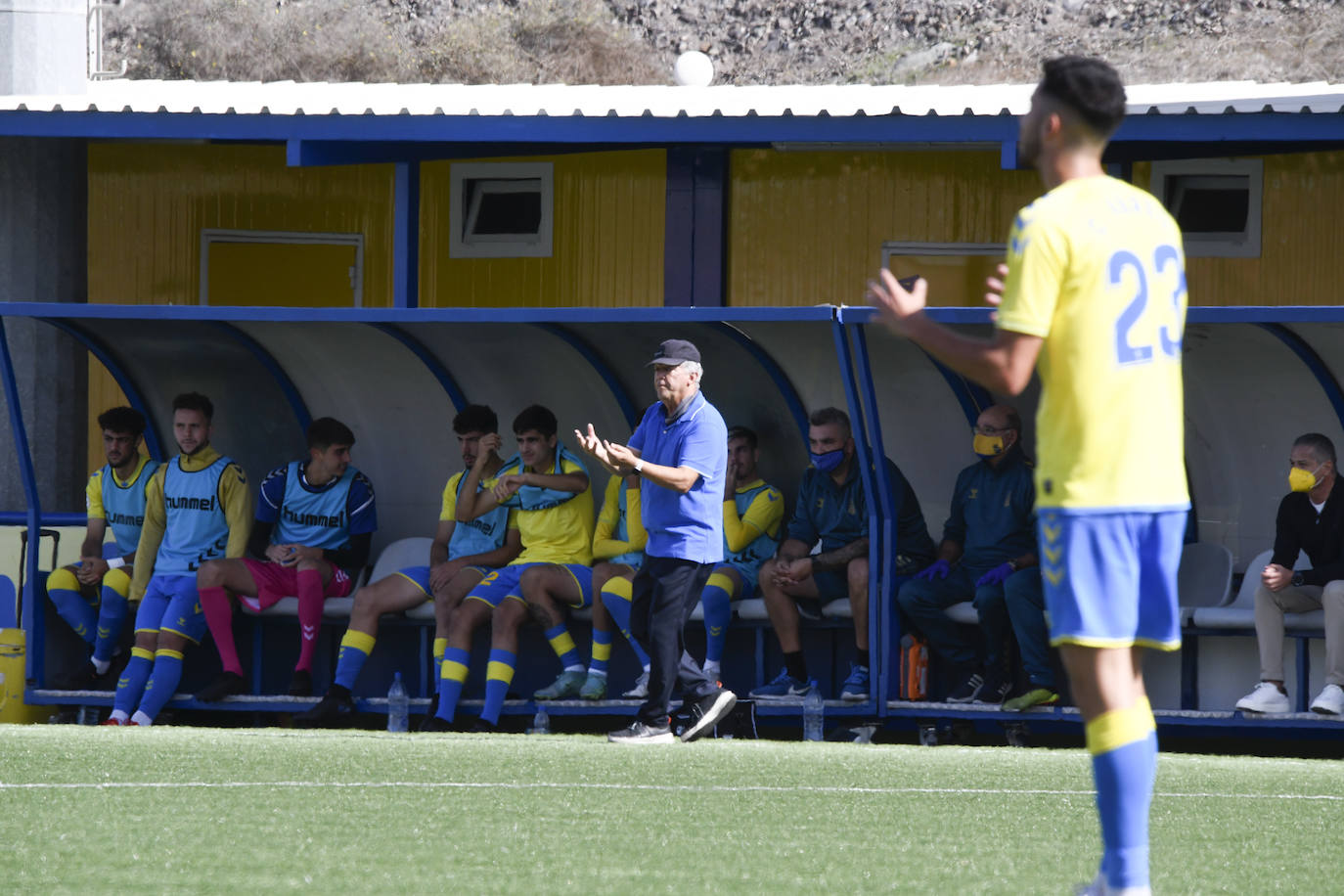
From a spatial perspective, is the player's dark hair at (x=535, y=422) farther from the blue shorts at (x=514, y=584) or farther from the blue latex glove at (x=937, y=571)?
the blue latex glove at (x=937, y=571)

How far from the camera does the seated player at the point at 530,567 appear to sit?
852 centimetres

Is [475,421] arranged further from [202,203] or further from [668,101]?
[202,203]

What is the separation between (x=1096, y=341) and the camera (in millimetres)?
3408

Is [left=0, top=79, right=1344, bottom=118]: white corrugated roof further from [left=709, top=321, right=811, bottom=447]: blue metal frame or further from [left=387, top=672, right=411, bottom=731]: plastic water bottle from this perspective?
[left=387, top=672, right=411, bottom=731]: plastic water bottle

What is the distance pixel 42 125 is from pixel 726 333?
446 centimetres

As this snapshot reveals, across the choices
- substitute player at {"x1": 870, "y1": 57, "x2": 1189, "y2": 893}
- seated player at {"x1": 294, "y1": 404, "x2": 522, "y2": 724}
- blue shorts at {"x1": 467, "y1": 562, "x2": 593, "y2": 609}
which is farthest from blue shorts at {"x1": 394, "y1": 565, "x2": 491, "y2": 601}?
substitute player at {"x1": 870, "y1": 57, "x2": 1189, "y2": 893}

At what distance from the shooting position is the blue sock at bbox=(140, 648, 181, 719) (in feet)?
28.7

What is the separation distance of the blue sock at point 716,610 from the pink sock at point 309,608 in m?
1.86

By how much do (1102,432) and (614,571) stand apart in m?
5.41

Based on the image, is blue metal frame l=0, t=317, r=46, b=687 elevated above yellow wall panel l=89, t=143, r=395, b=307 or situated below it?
below

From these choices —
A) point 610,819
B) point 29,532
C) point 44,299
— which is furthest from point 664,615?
point 44,299

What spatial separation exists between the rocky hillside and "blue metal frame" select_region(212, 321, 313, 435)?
23326mm

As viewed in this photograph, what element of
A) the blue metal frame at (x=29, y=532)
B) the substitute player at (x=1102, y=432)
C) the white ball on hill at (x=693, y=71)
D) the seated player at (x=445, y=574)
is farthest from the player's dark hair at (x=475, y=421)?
the substitute player at (x=1102, y=432)

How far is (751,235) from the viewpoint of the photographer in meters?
12.3
